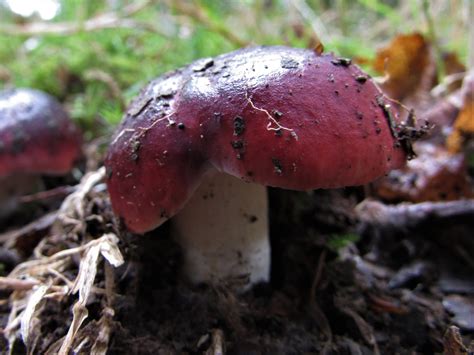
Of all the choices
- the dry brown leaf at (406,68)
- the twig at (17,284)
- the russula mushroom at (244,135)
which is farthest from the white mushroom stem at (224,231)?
the dry brown leaf at (406,68)

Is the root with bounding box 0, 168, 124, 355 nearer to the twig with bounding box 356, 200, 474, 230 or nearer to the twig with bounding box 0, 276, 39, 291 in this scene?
the twig with bounding box 0, 276, 39, 291

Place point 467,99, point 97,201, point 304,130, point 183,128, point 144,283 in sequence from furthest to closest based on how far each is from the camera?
point 467,99 < point 97,201 < point 144,283 < point 183,128 < point 304,130

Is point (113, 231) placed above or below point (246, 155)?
below

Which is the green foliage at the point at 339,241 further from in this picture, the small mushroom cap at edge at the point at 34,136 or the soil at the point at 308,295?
the small mushroom cap at edge at the point at 34,136

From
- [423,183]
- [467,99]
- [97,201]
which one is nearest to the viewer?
[97,201]

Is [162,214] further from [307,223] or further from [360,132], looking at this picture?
[307,223]

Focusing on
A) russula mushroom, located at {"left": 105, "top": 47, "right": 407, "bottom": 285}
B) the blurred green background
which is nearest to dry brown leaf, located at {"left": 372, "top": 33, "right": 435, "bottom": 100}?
the blurred green background

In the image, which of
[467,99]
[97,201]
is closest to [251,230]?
[97,201]
